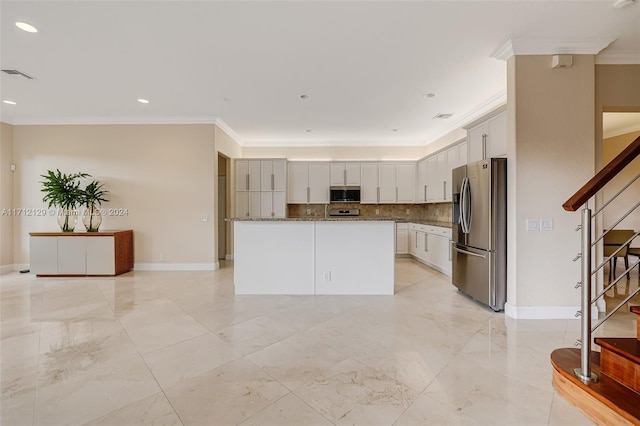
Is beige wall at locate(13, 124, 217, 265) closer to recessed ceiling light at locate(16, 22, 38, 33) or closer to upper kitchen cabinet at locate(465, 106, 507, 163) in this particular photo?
recessed ceiling light at locate(16, 22, 38, 33)

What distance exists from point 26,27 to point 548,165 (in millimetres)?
5578

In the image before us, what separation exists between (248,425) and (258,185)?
5854 millimetres

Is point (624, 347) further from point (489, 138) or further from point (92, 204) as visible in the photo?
point (92, 204)

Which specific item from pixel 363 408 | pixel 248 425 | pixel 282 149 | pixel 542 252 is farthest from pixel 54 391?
pixel 282 149

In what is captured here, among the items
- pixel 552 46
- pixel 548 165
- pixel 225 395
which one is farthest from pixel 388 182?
pixel 225 395

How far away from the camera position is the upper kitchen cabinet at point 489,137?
357 cm

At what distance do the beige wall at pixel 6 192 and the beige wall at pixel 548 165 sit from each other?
8.56 metres

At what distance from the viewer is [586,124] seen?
10.1 feet

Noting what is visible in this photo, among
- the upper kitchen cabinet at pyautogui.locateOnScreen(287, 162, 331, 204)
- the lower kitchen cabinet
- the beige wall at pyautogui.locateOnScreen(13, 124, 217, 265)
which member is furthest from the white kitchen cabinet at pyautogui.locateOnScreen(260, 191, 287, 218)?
the lower kitchen cabinet

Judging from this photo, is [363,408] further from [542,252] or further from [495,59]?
[495,59]

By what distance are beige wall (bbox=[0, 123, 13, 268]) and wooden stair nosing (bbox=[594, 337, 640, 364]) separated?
8683mm

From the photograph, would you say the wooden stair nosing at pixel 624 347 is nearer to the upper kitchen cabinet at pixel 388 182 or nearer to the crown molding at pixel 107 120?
the upper kitchen cabinet at pixel 388 182

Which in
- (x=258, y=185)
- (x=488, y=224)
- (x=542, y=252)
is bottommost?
(x=542, y=252)

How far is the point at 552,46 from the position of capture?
120 inches
